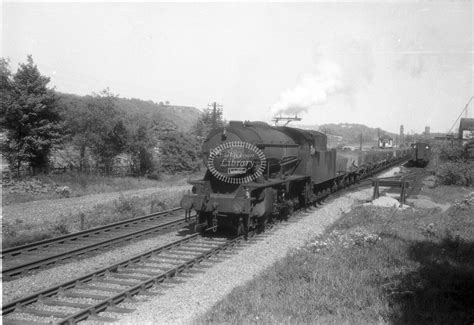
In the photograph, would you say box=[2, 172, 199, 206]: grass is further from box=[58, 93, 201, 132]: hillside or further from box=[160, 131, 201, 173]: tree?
box=[58, 93, 201, 132]: hillside

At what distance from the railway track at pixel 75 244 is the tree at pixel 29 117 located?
34.8ft

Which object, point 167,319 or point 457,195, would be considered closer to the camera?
point 167,319

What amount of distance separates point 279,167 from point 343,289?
6.92 m

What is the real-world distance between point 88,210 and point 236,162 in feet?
26.1

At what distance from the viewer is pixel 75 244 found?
10711 millimetres

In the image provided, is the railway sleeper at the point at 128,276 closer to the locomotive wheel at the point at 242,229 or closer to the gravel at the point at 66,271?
the gravel at the point at 66,271

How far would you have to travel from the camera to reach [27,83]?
2112 cm

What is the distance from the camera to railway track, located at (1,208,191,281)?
8.63m

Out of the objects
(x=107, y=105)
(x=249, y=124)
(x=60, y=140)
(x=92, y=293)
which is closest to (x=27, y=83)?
(x=60, y=140)

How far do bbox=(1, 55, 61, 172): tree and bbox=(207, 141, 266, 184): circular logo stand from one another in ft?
44.6

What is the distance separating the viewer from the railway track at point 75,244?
28.3 feet

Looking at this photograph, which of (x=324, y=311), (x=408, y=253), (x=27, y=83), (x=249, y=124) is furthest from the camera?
(x=27, y=83)

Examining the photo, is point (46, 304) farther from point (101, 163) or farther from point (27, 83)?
point (101, 163)

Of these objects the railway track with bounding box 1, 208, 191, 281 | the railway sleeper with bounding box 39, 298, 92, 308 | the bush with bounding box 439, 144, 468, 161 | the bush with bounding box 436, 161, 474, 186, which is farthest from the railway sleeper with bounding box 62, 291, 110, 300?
the bush with bounding box 439, 144, 468, 161
